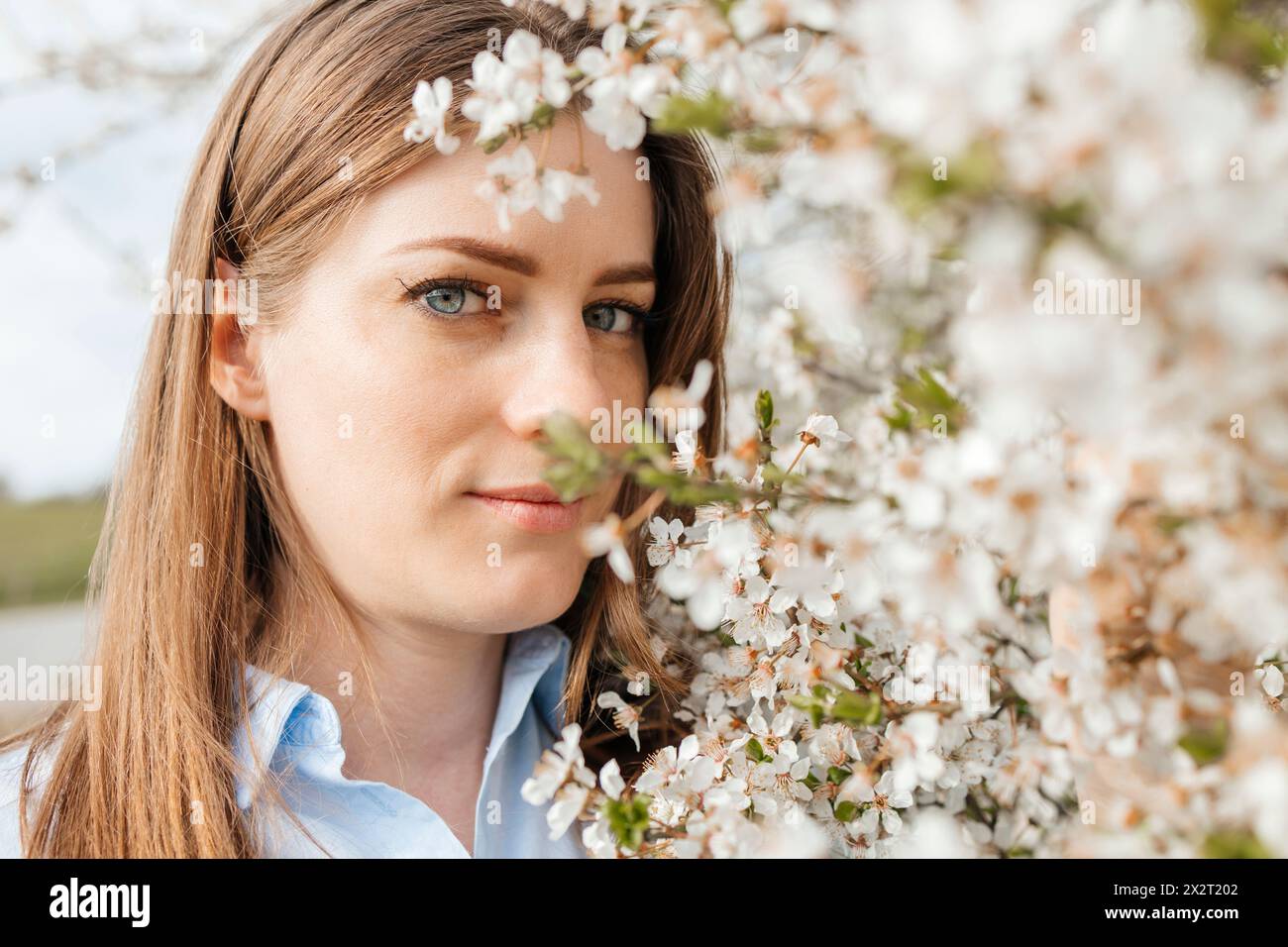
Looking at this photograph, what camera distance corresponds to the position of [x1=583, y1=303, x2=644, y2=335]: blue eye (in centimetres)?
110

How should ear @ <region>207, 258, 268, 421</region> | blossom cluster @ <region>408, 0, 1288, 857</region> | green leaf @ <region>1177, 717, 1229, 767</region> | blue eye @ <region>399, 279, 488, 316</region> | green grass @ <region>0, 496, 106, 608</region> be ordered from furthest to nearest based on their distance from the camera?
green grass @ <region>0, 496, 106, 608</region>, ear @ <region>207, 258, 268, 421</region>, blue eye @ <region>399, 279, 488, 316</region>, green leaf @ <region>1177, 717, 1229, 767</region>, blossom cluster @ <region>408, 0, 1288, 857</region>

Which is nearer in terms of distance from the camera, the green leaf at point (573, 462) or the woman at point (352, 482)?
the green leaf at point (573, 462)

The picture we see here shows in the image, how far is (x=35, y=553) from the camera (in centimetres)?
374

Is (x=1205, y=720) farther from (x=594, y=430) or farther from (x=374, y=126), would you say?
(x=374, y=126)

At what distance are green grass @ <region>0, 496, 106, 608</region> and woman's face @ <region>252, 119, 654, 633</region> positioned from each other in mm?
3220

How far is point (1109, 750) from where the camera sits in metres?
0.54

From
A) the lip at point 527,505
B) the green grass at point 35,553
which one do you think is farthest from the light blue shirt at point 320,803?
the green grass at point 35,553

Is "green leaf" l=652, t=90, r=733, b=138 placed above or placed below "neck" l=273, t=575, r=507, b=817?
above

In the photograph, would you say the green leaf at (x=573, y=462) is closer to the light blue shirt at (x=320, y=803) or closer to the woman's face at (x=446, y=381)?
the woman's face at (x=446, y=381)

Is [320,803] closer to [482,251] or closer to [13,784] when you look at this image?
[13,784]

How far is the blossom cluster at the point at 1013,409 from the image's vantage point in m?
0.35

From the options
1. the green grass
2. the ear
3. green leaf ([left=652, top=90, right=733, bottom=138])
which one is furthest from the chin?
the green grass

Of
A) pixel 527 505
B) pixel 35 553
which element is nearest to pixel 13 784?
pixel 527 505

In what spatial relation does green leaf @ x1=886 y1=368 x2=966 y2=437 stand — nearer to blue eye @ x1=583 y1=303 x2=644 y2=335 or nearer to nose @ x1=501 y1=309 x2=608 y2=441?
nose @ x1=501 y1=309 x2=608 y2=441
